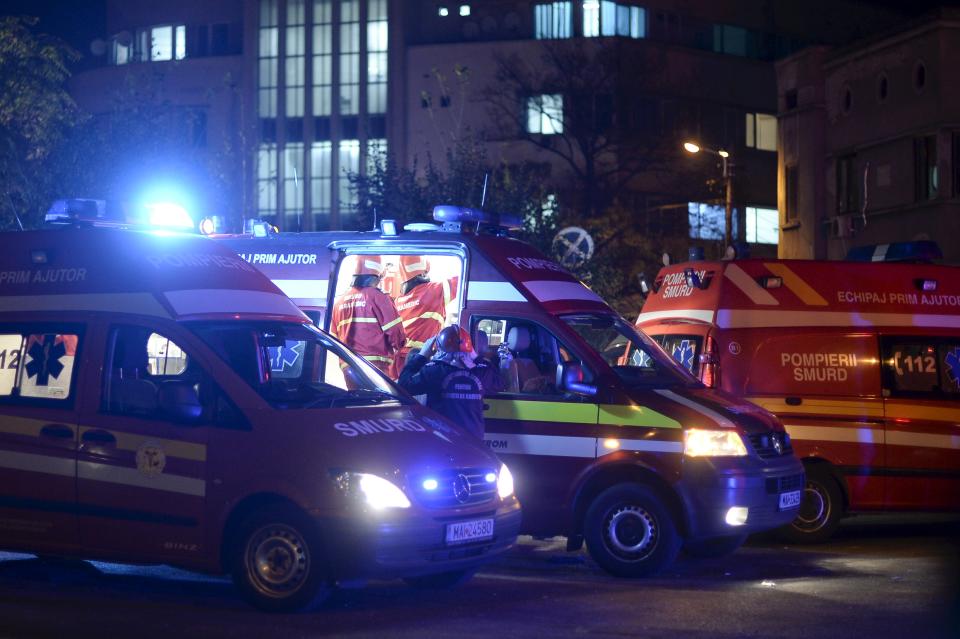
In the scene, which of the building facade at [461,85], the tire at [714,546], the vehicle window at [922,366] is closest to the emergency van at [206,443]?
the tire at [714,546]

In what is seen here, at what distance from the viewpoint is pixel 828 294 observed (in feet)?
44.5

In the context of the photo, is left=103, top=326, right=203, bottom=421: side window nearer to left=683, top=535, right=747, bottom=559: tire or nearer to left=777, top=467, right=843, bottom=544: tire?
left=683, top=535, right=747, bottom=559: tire

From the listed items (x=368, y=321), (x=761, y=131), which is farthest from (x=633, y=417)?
(x=761, y=131)

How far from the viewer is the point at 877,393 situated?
1330 cm

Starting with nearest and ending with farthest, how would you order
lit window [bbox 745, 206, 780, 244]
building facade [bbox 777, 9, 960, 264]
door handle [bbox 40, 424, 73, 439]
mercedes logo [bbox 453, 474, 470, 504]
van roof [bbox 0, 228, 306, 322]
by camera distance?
mercedes logo [bbox 453, 474, 470, 504]
door handle [bbox 40, 424, 73, 439]
van roof [bbox 0, 228, 306, 322]
building facade [bbox 777, 9, 960, 264]
lit window [bbox 745, 206, 780, 244]

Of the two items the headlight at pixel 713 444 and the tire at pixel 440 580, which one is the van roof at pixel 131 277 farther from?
the headlight at pixel 713 444

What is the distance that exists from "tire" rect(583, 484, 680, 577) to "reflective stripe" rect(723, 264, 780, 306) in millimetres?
3043

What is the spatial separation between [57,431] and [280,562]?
175cm

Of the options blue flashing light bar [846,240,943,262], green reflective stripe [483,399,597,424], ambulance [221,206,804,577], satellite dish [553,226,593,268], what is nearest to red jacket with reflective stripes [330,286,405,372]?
ambulance [221,206,804,577]

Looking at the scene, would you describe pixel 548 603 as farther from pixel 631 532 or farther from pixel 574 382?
pixel 574 382

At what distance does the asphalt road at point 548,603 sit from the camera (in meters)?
8.93

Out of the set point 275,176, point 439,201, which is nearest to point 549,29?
point 275,176

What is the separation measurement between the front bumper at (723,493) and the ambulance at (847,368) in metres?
2.25

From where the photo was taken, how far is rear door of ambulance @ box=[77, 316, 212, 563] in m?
9.41
